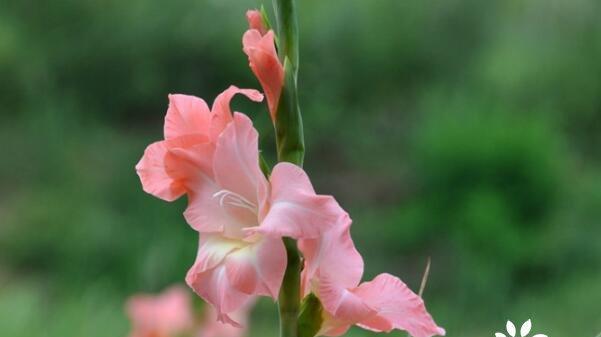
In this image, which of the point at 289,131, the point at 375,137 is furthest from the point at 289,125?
the point at 375,137

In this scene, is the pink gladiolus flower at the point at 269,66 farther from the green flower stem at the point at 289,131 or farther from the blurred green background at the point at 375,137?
the blurred green background at the point at 375,137

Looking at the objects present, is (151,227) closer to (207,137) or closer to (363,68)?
(363,68)

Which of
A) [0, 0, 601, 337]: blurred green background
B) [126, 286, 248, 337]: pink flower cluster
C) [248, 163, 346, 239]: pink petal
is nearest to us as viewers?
[248, 163, 346, 239]: pink petal

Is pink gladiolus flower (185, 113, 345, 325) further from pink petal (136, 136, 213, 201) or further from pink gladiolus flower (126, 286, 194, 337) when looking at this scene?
pink gladiolus flower (126, 286, 194, 337)

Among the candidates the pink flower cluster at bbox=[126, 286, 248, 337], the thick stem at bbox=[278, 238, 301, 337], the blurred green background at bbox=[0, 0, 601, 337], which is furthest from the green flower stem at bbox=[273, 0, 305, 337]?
the blurred green background at bbox=[0, 0, 601, 337]

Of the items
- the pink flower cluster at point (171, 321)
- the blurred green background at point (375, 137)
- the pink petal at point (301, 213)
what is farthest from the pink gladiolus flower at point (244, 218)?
the blurred green background at point (375, 137)

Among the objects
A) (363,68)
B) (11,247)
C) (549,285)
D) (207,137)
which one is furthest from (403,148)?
(207,137)
